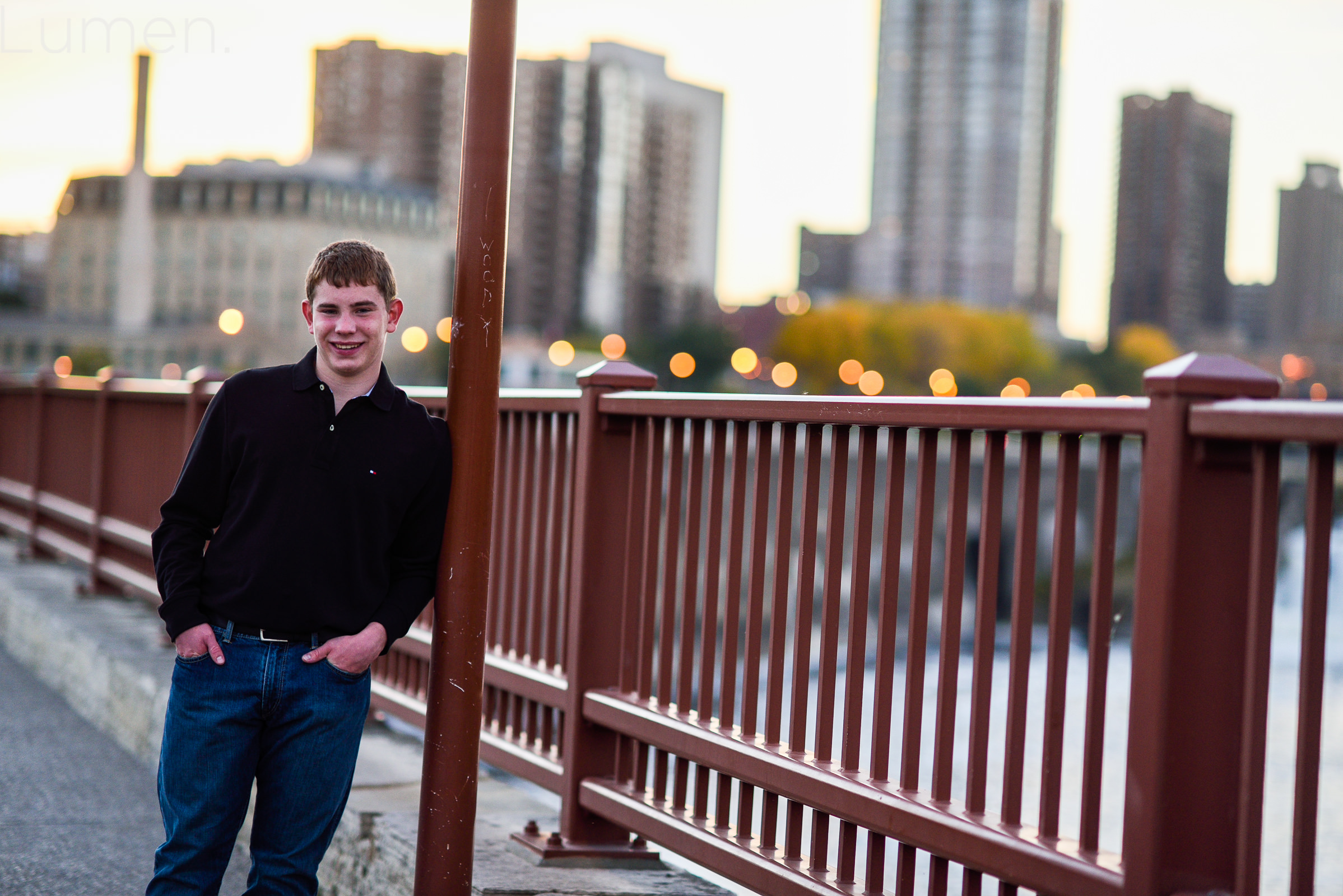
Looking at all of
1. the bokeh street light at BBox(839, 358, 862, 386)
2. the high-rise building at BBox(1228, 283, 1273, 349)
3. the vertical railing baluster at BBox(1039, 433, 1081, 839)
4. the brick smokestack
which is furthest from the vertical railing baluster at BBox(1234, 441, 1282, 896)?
the high-rise building at BBox(1228, 283, 1273, 349)

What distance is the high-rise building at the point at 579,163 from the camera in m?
145

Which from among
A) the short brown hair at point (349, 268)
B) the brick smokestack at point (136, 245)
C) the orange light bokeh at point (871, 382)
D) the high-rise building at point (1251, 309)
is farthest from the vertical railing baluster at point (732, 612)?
the high-rise building at point (1251, 309)

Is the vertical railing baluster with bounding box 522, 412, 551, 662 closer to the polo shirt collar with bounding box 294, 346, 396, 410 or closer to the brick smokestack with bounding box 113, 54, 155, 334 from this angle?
the polo shirt collar with bounding box 294, 346, 396, 410

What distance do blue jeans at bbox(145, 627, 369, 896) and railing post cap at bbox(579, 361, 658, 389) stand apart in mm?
1281

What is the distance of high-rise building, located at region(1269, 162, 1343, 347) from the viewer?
160 m

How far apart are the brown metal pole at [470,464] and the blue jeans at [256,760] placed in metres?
0.21

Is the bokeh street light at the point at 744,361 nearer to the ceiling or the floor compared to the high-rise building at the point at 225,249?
nearer to the floor

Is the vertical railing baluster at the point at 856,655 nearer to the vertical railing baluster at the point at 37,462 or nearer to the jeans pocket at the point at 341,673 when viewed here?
the jeans pocket at the point at 341,673

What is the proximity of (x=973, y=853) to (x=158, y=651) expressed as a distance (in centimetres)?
531

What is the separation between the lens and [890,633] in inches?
117

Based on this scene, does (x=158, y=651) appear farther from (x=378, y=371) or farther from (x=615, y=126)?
(x=615, y=126)

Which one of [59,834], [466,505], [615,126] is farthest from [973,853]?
[615,126]

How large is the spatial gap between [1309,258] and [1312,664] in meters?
184

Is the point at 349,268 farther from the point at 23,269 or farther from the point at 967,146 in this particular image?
the point at 23,269
